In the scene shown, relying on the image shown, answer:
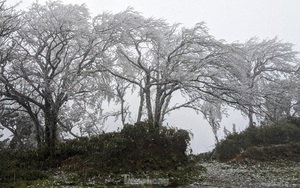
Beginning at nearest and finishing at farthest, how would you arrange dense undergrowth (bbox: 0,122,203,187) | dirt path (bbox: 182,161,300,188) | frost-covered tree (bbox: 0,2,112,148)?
dirt path (bbox: 182,161,300,188) < dense undergrowth (bbox: 0,122,203,187) < frost-covered tree (bbox: 0,2,112,148)

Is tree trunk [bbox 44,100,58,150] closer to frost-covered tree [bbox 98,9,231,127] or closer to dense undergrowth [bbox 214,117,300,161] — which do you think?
frost-covered tree [bbox 98,9,231,127]

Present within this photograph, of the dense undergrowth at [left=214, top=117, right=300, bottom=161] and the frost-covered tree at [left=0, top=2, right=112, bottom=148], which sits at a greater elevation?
the frost-covered tree at [left=0, top=2, right=112, bottom=148]

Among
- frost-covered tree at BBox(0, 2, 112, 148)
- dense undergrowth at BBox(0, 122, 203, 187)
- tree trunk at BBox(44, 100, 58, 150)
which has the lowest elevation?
dense undergrowth at BBox(0, 122, 203, 187)

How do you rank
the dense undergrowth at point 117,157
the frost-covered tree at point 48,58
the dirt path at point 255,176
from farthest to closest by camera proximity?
the frost-covered tree at point 48,58 → the dense undergrowth at point 117,157 → the dirt path at point 255,176

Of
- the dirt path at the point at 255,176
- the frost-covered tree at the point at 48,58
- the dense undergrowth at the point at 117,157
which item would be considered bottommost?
the dirt path at the point at 255,176

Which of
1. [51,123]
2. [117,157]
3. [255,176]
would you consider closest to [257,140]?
[255,176]

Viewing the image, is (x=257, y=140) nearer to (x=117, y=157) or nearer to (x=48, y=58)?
(x=117, y=157)

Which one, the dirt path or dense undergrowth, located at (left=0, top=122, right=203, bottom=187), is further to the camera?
dense undergrowth, located at (left=0, top=122, right=203, bottom=187)

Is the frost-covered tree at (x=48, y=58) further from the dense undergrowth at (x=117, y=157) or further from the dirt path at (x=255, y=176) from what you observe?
the dirt path at (x=255, y=176)

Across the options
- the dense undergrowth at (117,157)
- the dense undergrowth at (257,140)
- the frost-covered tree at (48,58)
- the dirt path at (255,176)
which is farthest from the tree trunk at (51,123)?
the dense undergrowth at (257,140)

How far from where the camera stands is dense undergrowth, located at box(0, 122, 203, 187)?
1052 centimetres

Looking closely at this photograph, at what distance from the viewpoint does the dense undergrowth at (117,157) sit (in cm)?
1052

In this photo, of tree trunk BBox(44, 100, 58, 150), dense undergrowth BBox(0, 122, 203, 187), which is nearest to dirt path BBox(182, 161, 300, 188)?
dense undergrowth BBox(0, 122, 203, 187)

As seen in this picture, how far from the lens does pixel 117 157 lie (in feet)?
37.0
